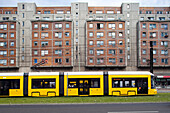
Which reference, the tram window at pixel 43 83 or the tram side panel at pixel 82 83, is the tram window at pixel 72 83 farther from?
the tram window at pixel 43 83

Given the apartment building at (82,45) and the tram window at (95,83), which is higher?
the apartment building at (82,45)

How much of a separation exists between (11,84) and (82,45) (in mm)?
35510

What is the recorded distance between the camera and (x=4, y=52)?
193 feet

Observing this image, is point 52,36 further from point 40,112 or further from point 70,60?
point 40,112

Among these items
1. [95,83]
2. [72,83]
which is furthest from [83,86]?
[95,83]

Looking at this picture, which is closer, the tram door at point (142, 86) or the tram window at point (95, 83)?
the tram window at point (95, 83)

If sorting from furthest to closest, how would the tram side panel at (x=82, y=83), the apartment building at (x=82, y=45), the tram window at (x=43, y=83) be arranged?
the apartment building at (x=82, y=45) < the tram window at (x=43, y=83) < the tram side panel at (x=82, y=83)

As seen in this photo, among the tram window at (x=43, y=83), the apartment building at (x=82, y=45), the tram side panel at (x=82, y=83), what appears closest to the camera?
the tram side panel at (x=82, y=83)

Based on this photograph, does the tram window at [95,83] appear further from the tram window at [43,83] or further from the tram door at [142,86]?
the tram door at [142,86]

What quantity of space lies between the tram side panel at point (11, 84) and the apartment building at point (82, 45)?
31.3m

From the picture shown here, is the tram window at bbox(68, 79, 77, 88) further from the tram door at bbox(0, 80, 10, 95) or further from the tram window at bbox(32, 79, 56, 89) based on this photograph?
the tram door at bbox(0, 80, 10, 95)

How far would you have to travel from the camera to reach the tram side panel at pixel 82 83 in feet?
83.3

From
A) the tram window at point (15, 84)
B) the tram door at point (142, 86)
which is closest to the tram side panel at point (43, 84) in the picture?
the tram window at point (15, 84)

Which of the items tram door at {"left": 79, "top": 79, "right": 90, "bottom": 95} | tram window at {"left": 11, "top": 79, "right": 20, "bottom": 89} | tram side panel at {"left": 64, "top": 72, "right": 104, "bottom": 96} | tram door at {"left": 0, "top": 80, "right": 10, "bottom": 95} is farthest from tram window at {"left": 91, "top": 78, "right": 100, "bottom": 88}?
tram door at {"left": 0, "top": 80, "right": 10, "bottom": 95}
